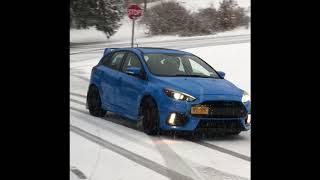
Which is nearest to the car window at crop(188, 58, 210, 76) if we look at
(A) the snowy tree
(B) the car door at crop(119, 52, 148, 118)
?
(B) the car door at crop(119, 52, 148, 118)

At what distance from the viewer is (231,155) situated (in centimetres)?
708

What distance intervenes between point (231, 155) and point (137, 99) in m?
2.00

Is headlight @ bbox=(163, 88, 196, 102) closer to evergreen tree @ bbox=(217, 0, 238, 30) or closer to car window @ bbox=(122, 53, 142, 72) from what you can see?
car window @ bbox=(122, 53, 142, 72)

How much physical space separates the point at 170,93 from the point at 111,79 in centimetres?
181

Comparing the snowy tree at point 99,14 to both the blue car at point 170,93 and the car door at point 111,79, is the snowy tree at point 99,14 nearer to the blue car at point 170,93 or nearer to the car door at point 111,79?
the car door at point 111,79

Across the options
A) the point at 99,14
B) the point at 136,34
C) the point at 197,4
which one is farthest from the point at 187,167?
the point at 136,34

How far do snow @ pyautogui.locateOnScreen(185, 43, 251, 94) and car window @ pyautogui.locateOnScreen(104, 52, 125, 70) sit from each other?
6.55 m

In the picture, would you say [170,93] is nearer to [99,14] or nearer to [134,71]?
[134,71]

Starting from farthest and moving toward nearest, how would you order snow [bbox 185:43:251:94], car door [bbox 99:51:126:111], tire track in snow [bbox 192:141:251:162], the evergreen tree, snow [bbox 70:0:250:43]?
snow [bbox 70:0:250:43], the evergreen tree, snow [bbox 185:43:251:94], car door [bbox 99:51:126:111], tire track in snow [bbox 192:141:251:162]

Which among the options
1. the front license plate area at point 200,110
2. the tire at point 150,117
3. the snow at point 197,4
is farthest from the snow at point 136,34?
the front license plate area at point 200,110

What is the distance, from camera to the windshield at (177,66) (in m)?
8.77

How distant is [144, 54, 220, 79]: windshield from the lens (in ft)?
28.8
